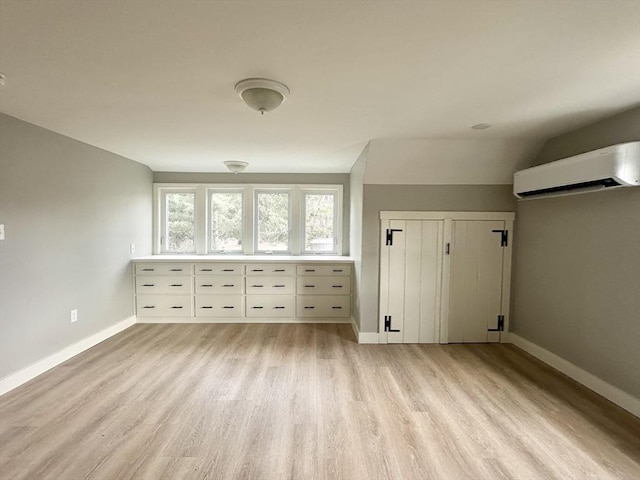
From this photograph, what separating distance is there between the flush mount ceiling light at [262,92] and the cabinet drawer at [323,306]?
2.88 meters

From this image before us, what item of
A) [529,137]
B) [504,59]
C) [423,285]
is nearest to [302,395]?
[423,285]

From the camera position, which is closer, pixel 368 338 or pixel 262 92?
pixel 262 92

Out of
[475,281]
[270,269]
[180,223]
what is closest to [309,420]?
[270,269]

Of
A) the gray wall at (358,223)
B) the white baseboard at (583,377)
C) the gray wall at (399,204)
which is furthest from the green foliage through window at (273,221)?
the white baseboard at (583,377)

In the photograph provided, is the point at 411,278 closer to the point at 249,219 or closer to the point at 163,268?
the point at 249,219

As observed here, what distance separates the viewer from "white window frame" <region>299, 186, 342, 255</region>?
15.9 ft

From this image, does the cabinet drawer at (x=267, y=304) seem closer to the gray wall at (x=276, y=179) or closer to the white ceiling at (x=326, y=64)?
the gray wall at (x=276, y=179)

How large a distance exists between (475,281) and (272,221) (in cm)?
300

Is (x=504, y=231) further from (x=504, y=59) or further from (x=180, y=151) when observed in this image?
(x=180, y=151)

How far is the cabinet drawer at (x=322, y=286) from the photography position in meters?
4.26

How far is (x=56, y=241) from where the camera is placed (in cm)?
292

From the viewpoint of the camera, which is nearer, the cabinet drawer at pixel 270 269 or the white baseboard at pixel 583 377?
the white baseboard at pixel 583 377

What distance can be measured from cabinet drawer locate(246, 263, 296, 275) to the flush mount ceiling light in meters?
2.61

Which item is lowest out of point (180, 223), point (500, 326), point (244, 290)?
point (500, 326)
